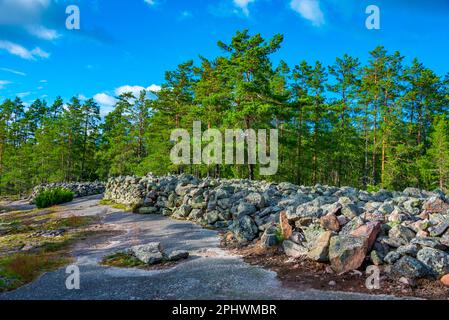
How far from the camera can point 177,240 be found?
10633 mm

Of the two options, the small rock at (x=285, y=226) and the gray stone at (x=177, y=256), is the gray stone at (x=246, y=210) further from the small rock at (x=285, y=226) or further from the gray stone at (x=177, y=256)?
the gray stone at (x=177, y=256)

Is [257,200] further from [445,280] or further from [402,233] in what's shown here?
[445,280]

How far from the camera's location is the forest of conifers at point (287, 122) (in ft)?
75.9

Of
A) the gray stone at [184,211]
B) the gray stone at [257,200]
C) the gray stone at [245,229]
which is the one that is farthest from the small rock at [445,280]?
the gray stone at [184,211]

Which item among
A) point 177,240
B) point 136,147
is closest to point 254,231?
point 177,240

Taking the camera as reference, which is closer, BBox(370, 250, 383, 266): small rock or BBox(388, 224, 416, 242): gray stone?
BBox(370, 250, 383, 266): small rock

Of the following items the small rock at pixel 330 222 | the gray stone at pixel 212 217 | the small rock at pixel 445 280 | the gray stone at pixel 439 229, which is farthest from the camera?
the gray stone at pixel 212 217

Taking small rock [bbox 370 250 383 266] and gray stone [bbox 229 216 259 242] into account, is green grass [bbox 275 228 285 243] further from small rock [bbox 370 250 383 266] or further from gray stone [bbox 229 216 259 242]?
small rock [bbox 370 250 383 266]

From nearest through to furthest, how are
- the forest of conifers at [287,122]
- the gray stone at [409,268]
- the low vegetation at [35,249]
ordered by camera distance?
the gray stone at [409,268]
the low vegetation at [35,249]
the forest of conifers at [287,122]

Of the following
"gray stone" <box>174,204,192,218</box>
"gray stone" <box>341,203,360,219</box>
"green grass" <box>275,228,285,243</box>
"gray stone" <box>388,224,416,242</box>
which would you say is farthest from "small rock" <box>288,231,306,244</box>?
"gray stone" <box>174,204,192,218</box>

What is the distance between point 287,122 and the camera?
31281mm

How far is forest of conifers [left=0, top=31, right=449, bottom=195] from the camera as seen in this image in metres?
23.1

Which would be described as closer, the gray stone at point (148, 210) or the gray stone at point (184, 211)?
the gray stone at point (184, 211)
